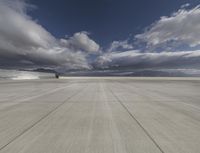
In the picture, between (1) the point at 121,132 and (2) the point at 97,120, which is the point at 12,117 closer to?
(2) the point at 97,120

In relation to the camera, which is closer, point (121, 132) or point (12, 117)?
point (121, 132)

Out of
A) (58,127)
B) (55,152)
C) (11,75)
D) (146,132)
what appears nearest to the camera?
(55,152)

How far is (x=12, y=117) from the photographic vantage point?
12.9 feet

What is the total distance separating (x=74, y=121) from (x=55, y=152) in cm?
142

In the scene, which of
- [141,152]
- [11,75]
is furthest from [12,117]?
[11,75]

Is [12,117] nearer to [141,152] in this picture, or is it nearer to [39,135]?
[39,135]

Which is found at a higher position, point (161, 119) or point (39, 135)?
point (39, 135)

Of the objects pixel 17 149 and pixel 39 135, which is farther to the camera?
pixel 39 135

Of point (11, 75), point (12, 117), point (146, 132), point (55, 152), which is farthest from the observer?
point (11, 75)

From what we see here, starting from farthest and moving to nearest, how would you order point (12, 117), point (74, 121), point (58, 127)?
point (12, 117), point (74, 121), point (58, 127)

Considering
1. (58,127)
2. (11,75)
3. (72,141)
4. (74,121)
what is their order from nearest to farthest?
(72,141)
(58,127)
(74,121)
(11,75)

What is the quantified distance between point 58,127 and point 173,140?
2.65m

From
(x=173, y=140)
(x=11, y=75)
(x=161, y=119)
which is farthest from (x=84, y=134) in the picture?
(x=11, y=75)

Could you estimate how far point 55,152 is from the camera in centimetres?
219
